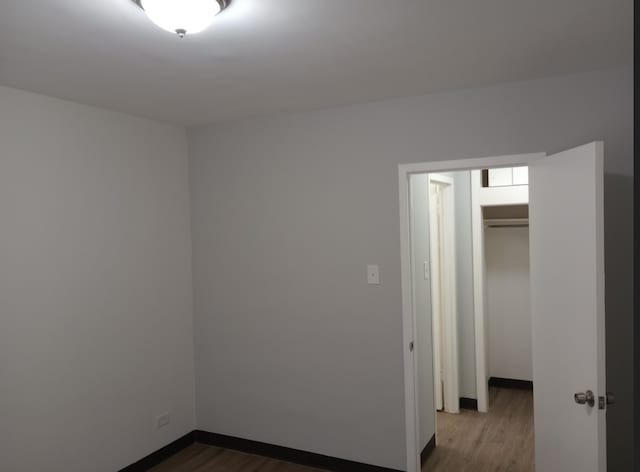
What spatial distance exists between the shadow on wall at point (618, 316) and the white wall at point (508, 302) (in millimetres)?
2235

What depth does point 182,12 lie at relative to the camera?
1.61m

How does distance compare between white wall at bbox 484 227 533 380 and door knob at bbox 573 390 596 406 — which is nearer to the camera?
door knob at bbox 573 390 596 406

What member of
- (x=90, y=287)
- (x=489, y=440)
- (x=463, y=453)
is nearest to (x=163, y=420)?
(x=90, y=287)

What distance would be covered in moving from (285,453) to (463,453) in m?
1.27

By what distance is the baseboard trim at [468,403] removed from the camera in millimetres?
4223

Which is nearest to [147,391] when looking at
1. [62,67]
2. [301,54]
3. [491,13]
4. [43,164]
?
[43,164]

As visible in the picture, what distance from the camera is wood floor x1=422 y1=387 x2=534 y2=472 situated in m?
3.27

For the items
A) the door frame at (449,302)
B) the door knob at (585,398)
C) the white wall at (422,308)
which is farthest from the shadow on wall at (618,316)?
the door frame at (449,302)

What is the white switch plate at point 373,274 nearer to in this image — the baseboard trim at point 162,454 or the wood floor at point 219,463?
the wood floor at point 219,463

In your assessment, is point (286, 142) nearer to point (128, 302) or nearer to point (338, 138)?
point (338, 138)

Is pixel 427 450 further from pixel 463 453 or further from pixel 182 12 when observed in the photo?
pixel 182 12

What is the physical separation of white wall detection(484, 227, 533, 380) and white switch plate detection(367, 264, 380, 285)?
220 cm

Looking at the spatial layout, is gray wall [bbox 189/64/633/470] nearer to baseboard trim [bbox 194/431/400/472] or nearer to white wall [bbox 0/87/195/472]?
baseboard trim [bbox 194/431/400/472]

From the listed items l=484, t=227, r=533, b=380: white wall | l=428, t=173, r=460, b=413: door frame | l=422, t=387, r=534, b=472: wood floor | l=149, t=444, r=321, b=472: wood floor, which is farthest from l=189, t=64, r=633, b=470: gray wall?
l=484, t=227, r=533, b=380: white wall
